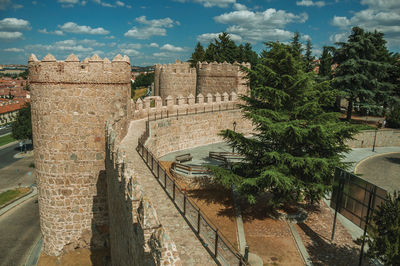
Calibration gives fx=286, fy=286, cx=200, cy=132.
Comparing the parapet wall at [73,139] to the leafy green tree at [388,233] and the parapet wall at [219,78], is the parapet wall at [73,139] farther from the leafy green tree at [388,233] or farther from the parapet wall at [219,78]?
the parapet wall at [219,78]

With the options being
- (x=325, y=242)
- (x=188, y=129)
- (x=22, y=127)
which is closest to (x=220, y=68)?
(x=188, y=129)

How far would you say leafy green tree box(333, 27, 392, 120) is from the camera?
29344mm

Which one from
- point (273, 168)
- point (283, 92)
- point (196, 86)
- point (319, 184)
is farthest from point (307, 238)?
point (196, 86)

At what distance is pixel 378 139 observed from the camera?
30.2 metres

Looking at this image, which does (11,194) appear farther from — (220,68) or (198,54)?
(198,54)

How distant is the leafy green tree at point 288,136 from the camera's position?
11734 mm

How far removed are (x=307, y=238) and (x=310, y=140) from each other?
4169 mm

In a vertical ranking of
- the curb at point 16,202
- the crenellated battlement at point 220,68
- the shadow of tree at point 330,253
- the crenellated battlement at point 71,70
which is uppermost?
the crenellated battlement at point 220,68

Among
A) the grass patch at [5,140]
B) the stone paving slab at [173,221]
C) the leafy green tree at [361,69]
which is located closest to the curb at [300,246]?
the stone paving slab at [173,221]

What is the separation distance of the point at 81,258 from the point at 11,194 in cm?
2129

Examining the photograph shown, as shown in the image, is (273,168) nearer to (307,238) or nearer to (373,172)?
(307,238)

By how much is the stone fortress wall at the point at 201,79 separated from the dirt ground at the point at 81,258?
16.9m

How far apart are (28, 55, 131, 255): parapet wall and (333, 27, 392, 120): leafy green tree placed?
24.9 m

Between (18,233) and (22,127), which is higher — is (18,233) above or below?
below
